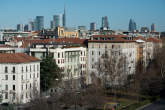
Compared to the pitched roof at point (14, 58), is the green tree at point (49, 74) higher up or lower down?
lower down

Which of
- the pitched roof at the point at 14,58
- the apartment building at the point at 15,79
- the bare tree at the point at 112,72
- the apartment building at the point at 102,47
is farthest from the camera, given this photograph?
the apartment building at the point at 102,47

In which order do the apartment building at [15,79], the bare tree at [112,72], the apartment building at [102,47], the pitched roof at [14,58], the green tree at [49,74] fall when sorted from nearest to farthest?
the apartment building at [15,79], the pitched roof at [14,58], the green tree at [49,74], the bare tree at [112,72], the apartment building at [102,47]

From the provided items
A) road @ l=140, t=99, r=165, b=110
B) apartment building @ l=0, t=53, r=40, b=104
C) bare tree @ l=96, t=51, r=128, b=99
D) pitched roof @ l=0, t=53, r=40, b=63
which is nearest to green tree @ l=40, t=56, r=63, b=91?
pitched roof @ l=0, t=53, r=40, b=63

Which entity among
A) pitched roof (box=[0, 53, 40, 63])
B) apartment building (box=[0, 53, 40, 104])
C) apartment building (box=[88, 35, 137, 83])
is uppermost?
apartment building (box=[88, 35, 137, 83])

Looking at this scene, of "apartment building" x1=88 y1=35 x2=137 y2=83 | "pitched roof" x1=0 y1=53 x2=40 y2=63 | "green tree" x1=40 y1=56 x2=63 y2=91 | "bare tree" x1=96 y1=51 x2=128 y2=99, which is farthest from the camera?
"apartment building" x1=88 y1=35 x2=137 y2=83

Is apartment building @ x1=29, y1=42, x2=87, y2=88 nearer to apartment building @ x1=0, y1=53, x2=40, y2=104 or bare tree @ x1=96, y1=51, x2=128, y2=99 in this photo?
bare tree @ x1=96, y1=51, x2=128, y2=99

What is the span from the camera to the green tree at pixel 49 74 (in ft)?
241

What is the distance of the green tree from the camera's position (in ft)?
241

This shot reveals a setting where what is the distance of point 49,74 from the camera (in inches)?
2921

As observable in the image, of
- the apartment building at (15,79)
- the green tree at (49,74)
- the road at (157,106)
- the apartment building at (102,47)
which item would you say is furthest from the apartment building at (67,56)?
the road at (157,106)

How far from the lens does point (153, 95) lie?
75.6 m

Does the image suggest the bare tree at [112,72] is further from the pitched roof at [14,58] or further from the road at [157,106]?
the pitched roof at [14,58]

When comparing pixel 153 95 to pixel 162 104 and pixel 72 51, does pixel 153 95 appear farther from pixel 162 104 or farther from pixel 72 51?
pixel 72 51

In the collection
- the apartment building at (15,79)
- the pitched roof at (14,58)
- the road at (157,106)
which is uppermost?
the pitched roof at (14,58)
